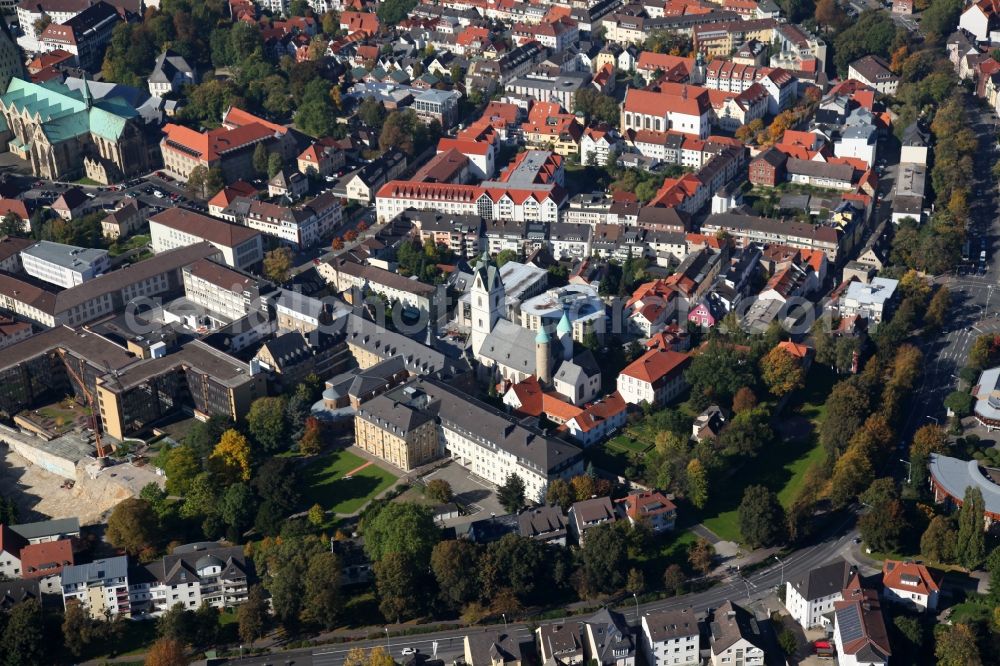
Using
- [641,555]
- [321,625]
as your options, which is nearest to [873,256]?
[641,555]

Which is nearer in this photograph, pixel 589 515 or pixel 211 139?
pixel 589 515

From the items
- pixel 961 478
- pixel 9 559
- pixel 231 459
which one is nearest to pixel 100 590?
pixel 9 559

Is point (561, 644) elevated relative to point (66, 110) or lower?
lower

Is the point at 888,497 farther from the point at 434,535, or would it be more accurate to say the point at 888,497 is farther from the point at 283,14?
the point at 283,14

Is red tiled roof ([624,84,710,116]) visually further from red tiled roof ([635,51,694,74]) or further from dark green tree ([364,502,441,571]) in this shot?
dark green tree ([364,502,441,571])

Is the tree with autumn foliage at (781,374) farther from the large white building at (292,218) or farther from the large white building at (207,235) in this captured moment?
the large white building at (207,235)

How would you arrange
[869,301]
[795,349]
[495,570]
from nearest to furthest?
[495,570], [795,349], [869,301]

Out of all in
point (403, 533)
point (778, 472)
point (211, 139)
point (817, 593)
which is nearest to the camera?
point (817, 593)

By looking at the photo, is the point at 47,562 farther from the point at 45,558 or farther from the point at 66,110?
the point at 66,110

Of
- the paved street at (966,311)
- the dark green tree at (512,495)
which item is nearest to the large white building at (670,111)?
the paved street at (966,311)
